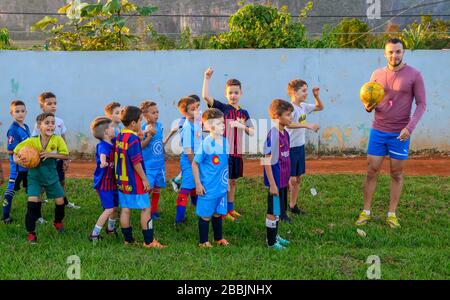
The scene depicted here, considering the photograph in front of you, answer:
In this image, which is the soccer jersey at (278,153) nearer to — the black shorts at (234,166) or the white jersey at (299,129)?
the white jersey at (299,129)

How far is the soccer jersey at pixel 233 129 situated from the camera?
7.04 m

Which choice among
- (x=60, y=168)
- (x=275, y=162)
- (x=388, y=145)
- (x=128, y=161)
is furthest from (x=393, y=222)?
(x=60, y=168)

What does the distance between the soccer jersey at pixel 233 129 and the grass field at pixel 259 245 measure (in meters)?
0.90

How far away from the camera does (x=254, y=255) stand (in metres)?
5.64

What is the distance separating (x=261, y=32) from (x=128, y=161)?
27.5 ft

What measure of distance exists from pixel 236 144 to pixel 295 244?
5.16 feet

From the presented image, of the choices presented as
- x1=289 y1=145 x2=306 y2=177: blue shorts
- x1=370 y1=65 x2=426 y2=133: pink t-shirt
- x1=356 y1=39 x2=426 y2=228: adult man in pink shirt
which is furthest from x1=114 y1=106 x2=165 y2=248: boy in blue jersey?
x1=370 y1=65 x2=426 y2=133: pink t-shirt

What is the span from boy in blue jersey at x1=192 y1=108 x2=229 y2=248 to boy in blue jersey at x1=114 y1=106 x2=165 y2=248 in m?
0.55

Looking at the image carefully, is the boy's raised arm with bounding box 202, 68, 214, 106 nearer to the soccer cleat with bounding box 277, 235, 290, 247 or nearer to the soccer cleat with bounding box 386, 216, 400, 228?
the soccer cleat with bounding box 277, 235, 290, 247

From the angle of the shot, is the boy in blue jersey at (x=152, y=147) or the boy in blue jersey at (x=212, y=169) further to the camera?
the boy in blue jersey at (x=152, y=147)

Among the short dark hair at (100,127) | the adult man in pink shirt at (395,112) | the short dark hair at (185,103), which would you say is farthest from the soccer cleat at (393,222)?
the short dark hair at (100,127)

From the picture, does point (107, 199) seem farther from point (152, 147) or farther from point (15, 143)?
point (15, 143)

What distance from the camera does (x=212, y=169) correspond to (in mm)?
5797

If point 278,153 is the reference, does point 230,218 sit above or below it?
below
